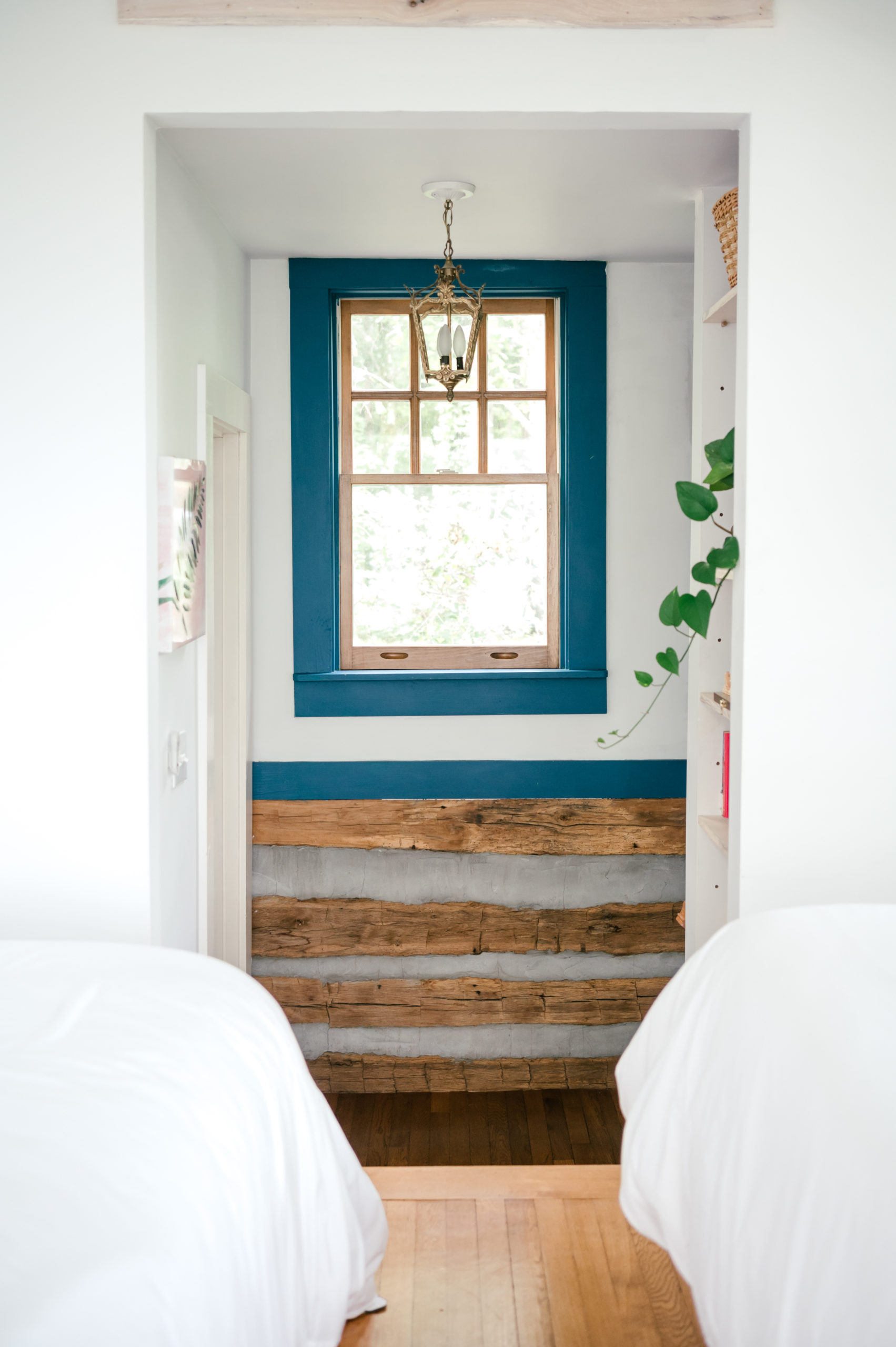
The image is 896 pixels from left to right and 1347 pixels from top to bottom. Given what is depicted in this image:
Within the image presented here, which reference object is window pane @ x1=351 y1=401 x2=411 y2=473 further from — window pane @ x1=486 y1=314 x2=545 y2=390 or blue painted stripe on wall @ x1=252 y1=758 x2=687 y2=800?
blue painted stripe on wall @ x1=252 y1=758 x2=687 y2=800

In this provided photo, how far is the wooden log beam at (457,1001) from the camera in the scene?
12.3ft

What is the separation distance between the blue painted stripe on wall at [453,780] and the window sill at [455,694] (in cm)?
18

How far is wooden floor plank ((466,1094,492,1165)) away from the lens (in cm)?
338

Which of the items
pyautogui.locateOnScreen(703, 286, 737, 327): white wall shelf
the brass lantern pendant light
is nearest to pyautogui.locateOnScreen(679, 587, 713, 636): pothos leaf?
pyautogui.locateOnScreen(703, 286, 737, 327): white wall shelf

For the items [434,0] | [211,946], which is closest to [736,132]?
[434,0]

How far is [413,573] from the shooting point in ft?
12.5

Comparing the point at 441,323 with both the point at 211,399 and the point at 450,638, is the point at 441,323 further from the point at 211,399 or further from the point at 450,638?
the point at 450,638

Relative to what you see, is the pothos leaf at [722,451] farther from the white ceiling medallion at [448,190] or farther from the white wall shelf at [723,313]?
the white ceiling medallion at [448,190]

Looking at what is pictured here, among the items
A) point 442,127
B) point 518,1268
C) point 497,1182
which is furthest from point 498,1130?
point 442,127

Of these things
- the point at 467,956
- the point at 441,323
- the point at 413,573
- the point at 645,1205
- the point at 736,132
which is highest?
the point at 736,132

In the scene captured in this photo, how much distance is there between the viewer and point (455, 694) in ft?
12.2

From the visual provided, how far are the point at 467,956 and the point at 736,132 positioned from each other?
8.57 ft

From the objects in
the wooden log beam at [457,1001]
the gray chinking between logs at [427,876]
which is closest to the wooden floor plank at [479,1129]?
the wooden log beam at [457,1001]

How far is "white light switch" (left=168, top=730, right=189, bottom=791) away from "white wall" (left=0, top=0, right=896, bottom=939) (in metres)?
0.32
